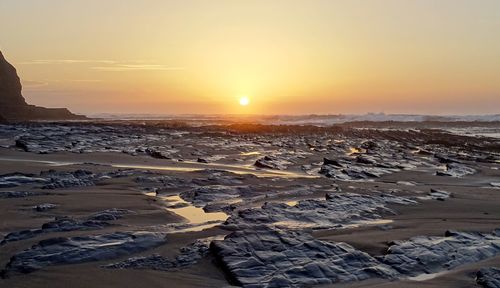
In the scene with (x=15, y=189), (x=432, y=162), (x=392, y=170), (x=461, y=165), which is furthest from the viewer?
(x=432, y=162)

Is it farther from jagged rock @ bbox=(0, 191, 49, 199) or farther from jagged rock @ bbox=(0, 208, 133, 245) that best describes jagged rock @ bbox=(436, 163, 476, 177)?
jagged rock @ bbox=(0, 191, 49, 199)

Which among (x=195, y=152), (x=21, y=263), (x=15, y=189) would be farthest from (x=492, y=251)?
(x=195, y=152)

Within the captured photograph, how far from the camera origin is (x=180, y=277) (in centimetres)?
482

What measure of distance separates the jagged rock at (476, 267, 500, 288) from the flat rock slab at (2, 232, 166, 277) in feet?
12.2

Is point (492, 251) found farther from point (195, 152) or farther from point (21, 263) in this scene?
point (195, 152)

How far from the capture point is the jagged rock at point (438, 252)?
5.37 m

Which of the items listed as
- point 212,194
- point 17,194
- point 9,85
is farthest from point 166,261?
point 9,85

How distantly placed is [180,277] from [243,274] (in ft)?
2.18

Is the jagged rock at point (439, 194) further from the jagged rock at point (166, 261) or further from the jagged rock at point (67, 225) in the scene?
the jagged rock at point (67, 225)

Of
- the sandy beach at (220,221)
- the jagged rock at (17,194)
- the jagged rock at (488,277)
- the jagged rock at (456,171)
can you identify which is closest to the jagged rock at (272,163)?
the sandy beach at (220,221)

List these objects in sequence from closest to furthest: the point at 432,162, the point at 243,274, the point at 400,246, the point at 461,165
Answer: the point at 243,274
the point at 400,246
the point at 461,165
the point at 432,162

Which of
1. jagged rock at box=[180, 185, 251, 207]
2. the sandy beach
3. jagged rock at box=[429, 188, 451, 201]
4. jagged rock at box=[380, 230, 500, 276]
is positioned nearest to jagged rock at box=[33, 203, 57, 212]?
the sandy beach

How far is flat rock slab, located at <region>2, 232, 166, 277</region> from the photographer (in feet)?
16.0

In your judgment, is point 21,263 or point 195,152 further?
point 195,152
